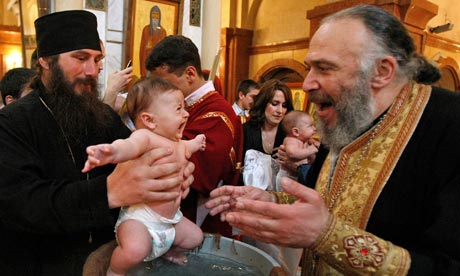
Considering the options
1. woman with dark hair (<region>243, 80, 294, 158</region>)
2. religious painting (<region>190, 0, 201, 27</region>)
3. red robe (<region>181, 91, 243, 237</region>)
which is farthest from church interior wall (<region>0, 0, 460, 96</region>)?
red robe (<region>181, 91, 243, 237</region>)

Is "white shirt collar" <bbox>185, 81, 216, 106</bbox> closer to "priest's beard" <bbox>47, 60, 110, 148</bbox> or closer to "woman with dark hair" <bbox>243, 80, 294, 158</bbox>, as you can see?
"priest's beard" <bbox>47, 60, 110, 148</bbox>

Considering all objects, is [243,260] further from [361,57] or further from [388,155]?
[361,57]

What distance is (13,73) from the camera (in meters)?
3.72

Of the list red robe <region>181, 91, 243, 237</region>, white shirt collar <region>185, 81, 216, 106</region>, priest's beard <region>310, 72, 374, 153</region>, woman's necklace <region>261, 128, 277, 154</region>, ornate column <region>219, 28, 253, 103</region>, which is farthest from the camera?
ornate column <region>219, 28, 253, 103</region>

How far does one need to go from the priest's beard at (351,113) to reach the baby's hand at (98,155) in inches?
34.2

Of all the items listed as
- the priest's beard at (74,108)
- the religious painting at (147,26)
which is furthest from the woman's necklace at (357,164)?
the religious painting at (147,26)

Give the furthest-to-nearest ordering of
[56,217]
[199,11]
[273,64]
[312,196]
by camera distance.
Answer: [273,64], [199,11], [56,217], [312,196]

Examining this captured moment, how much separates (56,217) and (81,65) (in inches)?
32.8

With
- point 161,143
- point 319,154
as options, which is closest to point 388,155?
point 319,154

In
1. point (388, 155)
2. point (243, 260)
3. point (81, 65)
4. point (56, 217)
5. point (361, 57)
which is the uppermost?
point (361, 57)

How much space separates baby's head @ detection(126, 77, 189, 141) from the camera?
1922 millimetres

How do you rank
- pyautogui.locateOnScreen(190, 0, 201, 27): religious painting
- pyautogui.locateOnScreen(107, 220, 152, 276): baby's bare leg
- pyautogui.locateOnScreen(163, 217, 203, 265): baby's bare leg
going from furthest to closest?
pyautogui.locateOnScreen(190, 0, 201, 27): religious painting
pyautogui.locateOnScreen(163, 217, 203, 265): baby's bare leg
pyautogui.locateOnScreen(107, 220, 152, 276): baby's bare leg

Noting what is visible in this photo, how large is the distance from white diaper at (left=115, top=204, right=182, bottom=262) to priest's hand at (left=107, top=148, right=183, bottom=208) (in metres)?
0.16

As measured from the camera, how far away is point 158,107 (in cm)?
193
